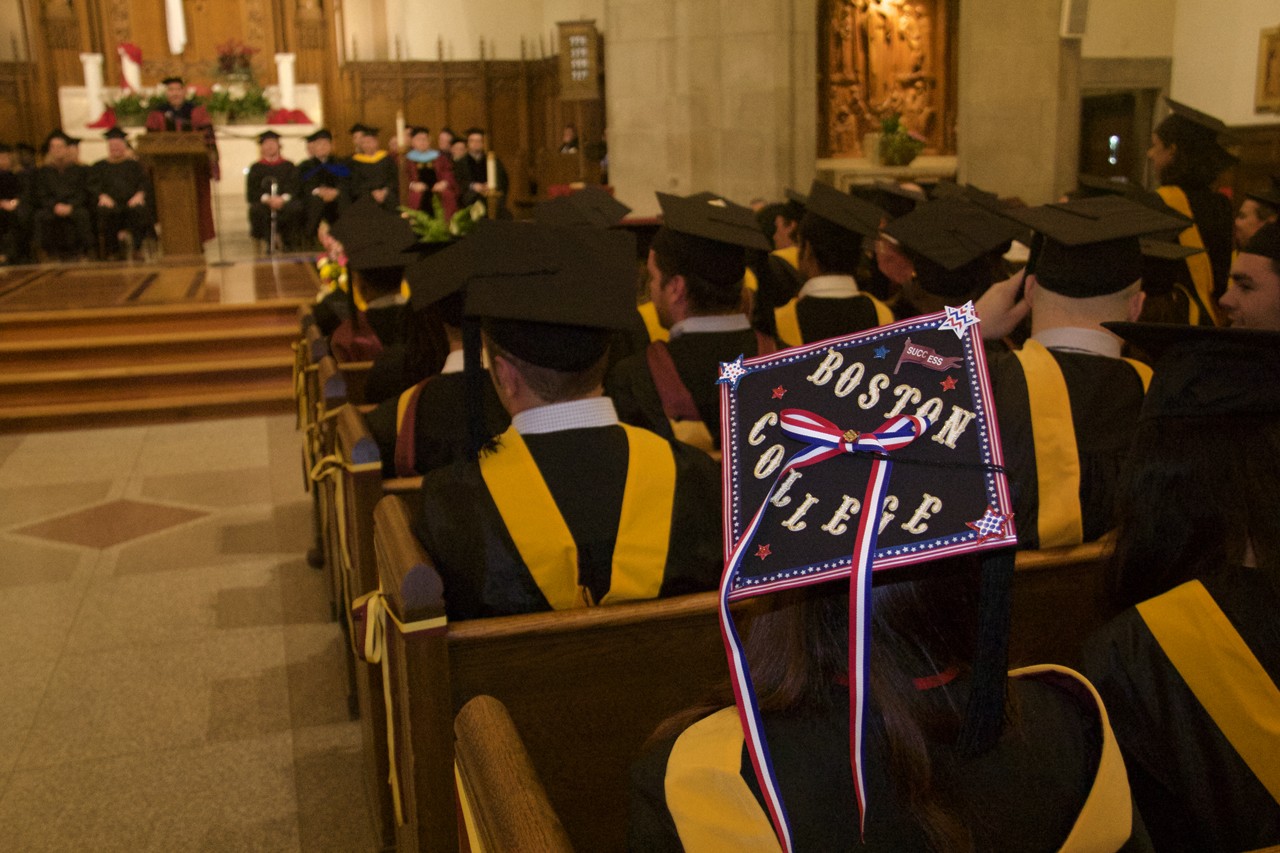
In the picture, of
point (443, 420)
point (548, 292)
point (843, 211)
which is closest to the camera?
point (548, 292)

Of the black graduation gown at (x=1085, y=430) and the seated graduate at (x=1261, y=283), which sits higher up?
the seated graduate at (x=1261, y=283)

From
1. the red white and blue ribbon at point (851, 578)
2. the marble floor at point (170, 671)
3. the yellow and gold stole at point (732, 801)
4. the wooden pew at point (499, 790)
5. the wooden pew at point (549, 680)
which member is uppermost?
the red white and blue ribbon at point (851, 578)

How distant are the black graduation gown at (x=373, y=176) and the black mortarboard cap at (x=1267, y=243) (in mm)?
11937

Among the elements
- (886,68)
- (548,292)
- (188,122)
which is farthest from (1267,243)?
(188,122)

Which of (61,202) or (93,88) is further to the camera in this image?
(93,88)

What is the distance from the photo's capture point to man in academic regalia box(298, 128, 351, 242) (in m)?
13.6

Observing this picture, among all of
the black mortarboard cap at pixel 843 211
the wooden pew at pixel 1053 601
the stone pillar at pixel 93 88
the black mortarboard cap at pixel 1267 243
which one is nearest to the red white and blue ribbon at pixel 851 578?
the wooden pew at pixel 1053 601

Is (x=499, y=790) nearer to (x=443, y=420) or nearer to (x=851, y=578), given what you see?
(x=851, y=578)

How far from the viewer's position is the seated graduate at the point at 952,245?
3.91 meters

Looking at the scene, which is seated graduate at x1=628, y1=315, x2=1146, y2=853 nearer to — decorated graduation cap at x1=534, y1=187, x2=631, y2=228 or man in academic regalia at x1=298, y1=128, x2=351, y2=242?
decorated graduation cap at x1=534, y1=187, x2=631, y2=228

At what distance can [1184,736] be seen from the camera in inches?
49.5

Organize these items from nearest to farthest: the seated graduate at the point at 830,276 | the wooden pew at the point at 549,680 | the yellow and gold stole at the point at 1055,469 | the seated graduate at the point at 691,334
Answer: the wooden pew at the point at 549,680 → the yellow and gold stole at the point at 1055,469 → the seated graduate at the point at 691,334 → the seated graduate at the point at 830,276

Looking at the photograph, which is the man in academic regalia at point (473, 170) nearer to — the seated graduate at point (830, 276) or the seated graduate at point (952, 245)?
the seated graduate at point (830, 276)

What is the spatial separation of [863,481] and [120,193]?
45.7 feet
